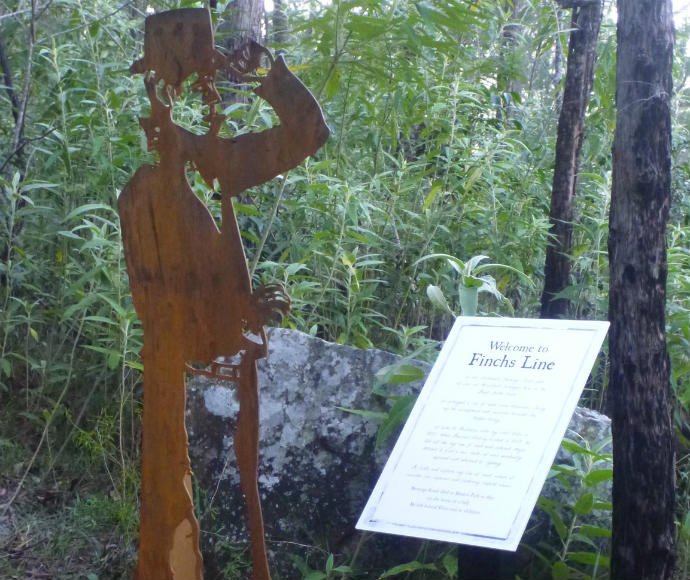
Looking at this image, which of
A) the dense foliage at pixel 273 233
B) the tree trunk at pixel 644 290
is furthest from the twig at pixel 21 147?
the tree trunk at pixel 644 290

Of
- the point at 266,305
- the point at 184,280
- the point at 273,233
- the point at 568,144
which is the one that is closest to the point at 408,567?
the point at 266,305

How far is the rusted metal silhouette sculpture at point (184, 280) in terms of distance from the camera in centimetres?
232

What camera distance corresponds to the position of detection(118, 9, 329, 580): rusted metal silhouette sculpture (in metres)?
2.32

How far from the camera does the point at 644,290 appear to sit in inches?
97.7

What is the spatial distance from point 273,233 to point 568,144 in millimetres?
1692

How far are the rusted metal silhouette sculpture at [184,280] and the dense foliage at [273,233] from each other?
2.69ft

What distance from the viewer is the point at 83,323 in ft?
12.4

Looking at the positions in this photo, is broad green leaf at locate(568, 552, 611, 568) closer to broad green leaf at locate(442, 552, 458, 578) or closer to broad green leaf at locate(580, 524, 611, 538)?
broad green leaf at locate(580, 524, 611, 538)

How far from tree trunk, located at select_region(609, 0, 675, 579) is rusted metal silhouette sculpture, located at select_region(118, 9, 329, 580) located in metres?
1.04

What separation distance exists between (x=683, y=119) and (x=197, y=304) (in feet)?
26.3

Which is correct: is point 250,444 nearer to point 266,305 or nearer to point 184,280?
point 266,305

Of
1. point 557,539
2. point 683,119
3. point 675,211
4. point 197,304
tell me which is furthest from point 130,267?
point 683,119

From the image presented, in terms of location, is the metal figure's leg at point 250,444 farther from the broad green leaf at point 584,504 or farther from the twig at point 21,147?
the twig at point 21,147

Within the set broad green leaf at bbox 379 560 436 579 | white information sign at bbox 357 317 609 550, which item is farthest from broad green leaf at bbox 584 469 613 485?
broad green leaf at bbox 379 560 436 579
